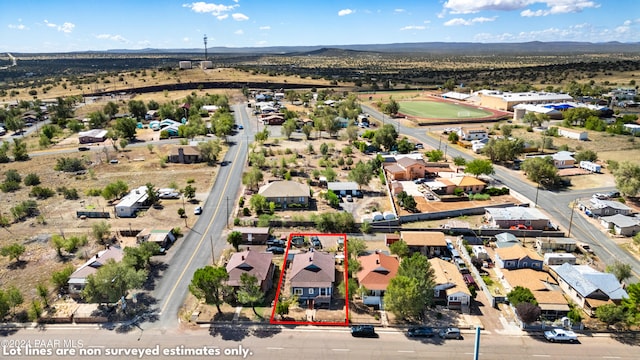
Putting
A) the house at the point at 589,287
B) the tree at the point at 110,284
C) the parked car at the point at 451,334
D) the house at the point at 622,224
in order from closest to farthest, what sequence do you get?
the parked car at the point at 451,334 < the tree at the point at 110,284 < the house at the point at 589,287 < the house at the point at 622,224

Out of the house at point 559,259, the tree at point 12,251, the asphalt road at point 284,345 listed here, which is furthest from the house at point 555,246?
the tree at point 12,251

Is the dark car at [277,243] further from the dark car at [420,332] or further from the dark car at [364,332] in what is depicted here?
the dark car at [420,332]

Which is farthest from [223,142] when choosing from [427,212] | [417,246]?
[417,246]

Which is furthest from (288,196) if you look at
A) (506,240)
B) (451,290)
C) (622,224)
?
(622,224)

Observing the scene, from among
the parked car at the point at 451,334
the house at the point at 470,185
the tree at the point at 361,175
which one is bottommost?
the parked car at the point at 451,334

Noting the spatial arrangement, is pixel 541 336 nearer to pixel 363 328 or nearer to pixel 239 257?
pixel 363 328

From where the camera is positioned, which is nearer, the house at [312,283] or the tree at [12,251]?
the house at [312,283]

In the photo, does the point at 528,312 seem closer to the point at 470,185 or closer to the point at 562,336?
the point at 562,336
